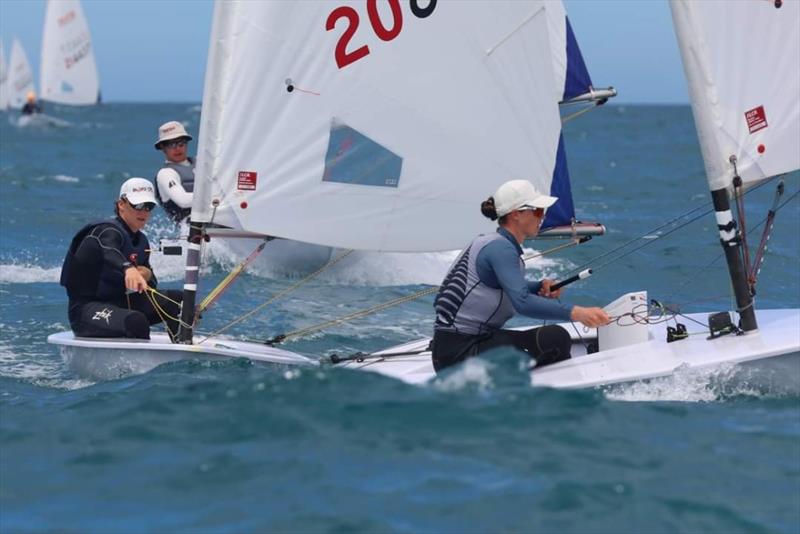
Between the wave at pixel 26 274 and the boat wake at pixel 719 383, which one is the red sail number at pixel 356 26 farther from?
the wave at pixel 26 274

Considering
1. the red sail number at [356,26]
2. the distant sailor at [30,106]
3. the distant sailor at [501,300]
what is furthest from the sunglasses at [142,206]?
the distant sailor at [30,106]

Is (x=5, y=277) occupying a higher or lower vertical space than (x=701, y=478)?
higher

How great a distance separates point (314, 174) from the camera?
6914 millimetres

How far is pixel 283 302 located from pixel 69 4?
35.8 metres

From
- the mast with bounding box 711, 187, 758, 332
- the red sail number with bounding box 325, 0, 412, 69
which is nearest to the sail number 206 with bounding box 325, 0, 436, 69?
the red sail number with bounding box 325, 0, 412, 69

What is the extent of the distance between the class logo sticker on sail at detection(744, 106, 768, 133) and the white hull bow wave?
5 centimetres

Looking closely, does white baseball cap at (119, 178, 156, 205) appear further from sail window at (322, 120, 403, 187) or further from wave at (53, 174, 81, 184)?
wave at (53, 174, 81, 184)

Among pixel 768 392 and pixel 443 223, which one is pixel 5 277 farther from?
pixel 768 392

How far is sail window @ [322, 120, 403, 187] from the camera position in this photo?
272 inches

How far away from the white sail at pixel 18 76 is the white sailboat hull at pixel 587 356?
49.6 metres

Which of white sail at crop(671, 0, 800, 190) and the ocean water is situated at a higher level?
white sail at crop(671, 0, 800, 190)

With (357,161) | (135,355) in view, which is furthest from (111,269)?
(357,161)

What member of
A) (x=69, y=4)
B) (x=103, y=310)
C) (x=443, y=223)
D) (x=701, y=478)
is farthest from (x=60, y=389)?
(x=69, y=4)

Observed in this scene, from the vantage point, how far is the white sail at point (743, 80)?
618 cm
